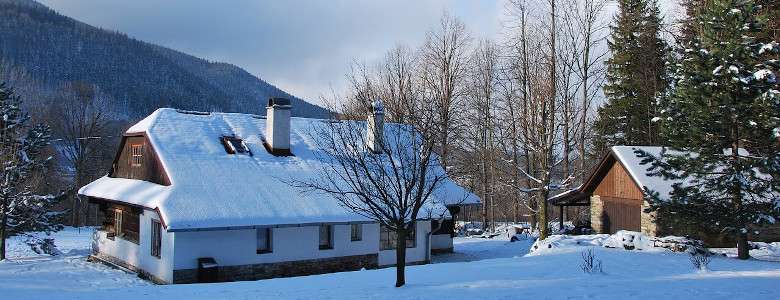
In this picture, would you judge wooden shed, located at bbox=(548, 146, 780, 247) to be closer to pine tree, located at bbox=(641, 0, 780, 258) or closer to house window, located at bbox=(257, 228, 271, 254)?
pine tree, located at bbox=(641, 0, 780, 258)

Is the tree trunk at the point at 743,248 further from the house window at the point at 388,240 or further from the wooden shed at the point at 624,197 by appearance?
the house window at the point at 388,240

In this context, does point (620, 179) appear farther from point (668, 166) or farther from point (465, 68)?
point (465, 68)

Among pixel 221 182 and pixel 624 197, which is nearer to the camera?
pixel 221 182

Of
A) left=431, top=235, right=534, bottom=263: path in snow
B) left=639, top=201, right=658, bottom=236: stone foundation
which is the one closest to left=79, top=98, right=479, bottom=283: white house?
left=431, top=235, right=534, bottom=263: path in snow

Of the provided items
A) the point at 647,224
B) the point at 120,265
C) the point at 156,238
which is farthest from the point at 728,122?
the point at 120,265

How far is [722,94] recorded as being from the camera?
1628 centimetres

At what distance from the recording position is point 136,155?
22.6 m

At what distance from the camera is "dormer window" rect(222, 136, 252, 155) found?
22194mm

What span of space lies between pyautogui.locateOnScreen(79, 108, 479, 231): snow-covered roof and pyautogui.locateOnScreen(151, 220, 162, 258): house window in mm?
912

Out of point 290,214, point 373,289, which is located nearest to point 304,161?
point 290,214

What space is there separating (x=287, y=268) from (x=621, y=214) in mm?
13988

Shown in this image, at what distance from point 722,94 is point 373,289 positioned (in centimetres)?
1102

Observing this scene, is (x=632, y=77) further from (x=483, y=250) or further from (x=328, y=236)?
(x=328, y=236)

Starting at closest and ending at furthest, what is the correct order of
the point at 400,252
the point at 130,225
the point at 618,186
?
the point at 400,252, the point at 130,225, the point at 618,186
